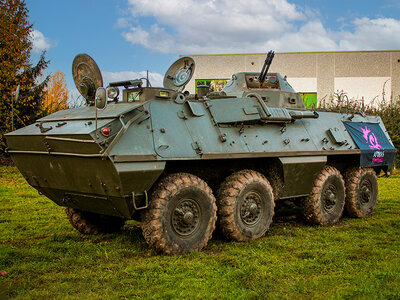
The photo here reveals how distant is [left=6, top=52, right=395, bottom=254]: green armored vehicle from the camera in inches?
231

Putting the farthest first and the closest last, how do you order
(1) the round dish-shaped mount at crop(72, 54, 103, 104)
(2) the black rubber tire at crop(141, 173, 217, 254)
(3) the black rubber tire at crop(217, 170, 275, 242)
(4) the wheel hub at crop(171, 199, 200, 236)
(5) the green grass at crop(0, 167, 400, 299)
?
(1) the round dish-shaped mount at crop(72, 54, 103, 104) → (3) the black rubber tire at crop(217, 170, 275, 242) → (4) the wheel hub at crop(171, 199, 200, 236) → (2) the black rubber tire at crop(141, 173, 217, 254) → (5) the green grass at crop(0, 167, 400, 299)

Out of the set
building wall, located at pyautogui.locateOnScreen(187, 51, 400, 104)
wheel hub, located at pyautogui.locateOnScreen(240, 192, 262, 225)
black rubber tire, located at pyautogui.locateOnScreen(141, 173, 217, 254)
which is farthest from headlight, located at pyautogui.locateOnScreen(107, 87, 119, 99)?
building wall, located at pyautogui.locateOnScreen(187, 51, 400, 104)

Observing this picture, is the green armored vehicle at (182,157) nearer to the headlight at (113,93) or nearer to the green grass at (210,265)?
the headlight at (113,93)

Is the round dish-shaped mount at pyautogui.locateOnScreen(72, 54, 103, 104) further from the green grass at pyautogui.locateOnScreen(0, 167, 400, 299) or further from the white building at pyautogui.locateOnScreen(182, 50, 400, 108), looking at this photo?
the white building at pyautogui.locateOnScreen(182, 50, 400, 108)

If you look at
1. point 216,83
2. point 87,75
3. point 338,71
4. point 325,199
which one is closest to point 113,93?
point 87,75

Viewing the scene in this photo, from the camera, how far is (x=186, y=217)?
6.33 metres

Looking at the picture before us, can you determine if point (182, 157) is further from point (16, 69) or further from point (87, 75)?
point (16, 69)

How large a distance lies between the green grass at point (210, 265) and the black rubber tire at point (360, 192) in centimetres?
112

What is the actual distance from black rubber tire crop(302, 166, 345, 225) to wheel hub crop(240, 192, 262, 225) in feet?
5.00

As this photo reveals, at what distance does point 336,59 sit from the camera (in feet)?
84.0

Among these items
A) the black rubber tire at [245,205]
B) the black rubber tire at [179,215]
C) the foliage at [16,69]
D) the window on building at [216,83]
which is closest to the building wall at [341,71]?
the window on building at [216,83]

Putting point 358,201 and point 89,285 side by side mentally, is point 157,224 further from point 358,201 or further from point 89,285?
point 358,201

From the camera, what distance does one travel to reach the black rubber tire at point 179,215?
239 inches

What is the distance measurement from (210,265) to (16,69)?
14.3 metres
